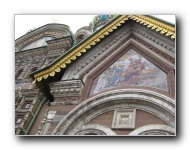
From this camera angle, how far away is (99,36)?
646 cm

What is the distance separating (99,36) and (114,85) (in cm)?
126

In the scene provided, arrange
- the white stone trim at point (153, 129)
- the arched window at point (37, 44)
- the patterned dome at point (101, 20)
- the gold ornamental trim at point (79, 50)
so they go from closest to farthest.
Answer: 1. the white stone trim at point (153, 129)
2. the gold ornamental trim at point (79, 50)
3. the patterned dome at point (101, 20)
4. the arched window at point (37, 44)

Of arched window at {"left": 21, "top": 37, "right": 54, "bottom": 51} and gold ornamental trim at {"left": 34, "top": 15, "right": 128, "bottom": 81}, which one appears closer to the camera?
gold ornamental trim at {"left": 34, "top": 15, "right": 128, "bottom": 81}

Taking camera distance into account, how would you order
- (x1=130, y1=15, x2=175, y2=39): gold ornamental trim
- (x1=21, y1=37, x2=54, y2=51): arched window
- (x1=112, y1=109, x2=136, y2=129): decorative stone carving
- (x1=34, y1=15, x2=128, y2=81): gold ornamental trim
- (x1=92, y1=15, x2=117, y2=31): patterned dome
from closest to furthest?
(x1=112, y1=109, x2=136, y2=129): decorative stone carving < (x1=130, y1=15, x2=175, y2=39): gold ornamental trim < (x1=34, y1=15, x2=128, y2=81): gold ornamental trim < (x1=92, y1=15, x2=117, y2=31): patterned dome < (x1=21, y1=37, x2=54, y2=51): arched window

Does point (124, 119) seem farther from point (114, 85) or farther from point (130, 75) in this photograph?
point (130, 75)

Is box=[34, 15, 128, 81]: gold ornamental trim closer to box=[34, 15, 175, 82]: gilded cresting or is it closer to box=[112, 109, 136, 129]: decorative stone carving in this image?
box=[34, 15, 175, 82]: gilded cresting

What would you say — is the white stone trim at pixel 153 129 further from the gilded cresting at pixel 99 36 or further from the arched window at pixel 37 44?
the arched window at pixel 37 44

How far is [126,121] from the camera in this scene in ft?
16.9

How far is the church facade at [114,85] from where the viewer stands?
507 centimetres

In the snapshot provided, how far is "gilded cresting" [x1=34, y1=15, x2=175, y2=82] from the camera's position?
5786mm

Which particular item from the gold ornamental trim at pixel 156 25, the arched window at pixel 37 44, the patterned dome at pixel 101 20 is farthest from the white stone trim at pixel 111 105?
the arched window at pixel 37 44

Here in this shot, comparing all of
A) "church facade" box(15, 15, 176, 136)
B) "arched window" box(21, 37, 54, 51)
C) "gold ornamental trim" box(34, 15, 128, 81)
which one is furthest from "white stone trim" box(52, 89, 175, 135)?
"arched window" box(21, 37, 54, 51)

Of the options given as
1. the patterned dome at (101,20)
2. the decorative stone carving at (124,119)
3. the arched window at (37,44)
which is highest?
the patterned dome at (101,20)

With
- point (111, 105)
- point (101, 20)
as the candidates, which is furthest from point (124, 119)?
point (101, 20)
